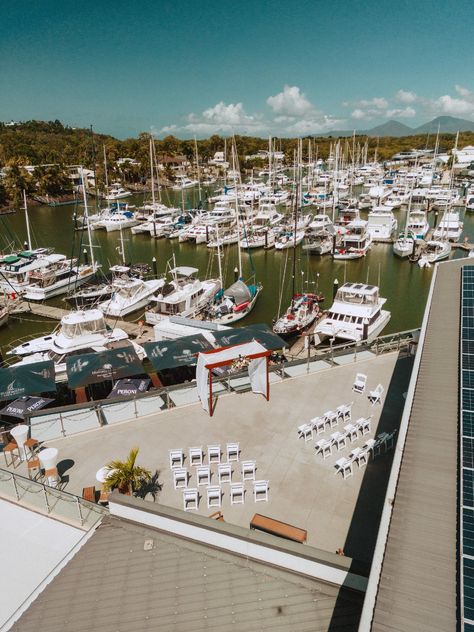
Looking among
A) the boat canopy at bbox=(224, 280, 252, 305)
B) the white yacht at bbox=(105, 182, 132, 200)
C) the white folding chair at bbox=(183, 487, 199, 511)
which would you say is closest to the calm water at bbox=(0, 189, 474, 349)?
the boat canopy at bbox=(224, 280, 252, 305)

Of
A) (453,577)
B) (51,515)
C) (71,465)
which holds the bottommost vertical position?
(71,465)

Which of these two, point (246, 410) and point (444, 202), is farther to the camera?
point (444, 202)

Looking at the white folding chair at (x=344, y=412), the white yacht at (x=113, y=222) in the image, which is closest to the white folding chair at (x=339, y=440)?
the white folding chair at (x=344, y=412)

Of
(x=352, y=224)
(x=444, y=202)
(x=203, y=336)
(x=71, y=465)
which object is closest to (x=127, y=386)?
(x=203, y=336)

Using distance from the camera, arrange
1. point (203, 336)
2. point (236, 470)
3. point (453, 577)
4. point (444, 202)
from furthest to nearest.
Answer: point (444, 202)
point (203, 336)
point (236, 470)
point (453, 577)

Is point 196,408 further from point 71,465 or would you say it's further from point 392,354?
point 392,354

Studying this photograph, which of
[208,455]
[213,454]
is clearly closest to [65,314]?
[208,455]
